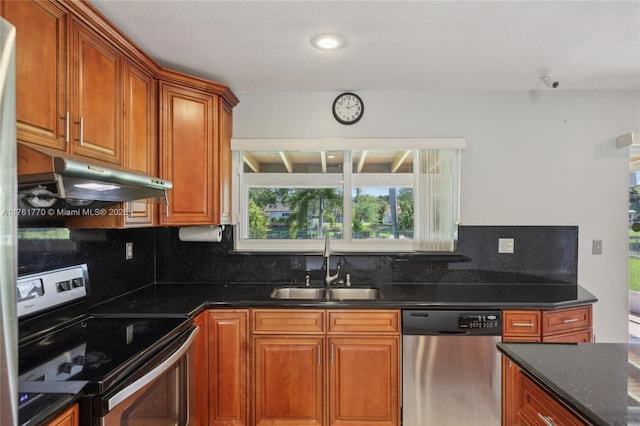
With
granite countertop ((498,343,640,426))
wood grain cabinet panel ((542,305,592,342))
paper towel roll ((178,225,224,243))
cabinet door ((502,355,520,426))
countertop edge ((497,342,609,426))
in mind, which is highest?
paper towel roll ((178,225,224,243))

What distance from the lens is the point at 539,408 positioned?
1.20 m

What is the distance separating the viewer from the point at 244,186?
2830 millimetres

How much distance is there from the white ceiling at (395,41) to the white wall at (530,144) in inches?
6.0

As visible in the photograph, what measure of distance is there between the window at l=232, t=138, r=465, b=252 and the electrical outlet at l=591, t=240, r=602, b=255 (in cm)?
134

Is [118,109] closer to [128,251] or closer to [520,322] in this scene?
[128,251]

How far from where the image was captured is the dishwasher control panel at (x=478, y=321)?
6.98ft

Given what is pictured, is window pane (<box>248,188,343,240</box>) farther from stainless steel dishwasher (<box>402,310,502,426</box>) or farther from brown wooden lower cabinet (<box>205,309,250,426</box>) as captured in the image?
stainless steel dishwasher (<box>402,310,502,426</box>)

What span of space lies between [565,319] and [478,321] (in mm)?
570

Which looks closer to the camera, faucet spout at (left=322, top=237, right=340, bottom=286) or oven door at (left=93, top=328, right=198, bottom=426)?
oven door at (left=93, top=328, right=198, bottom=426)

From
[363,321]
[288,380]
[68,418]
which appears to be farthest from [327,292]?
[68,418]

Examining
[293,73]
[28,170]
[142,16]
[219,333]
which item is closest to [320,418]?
[219,333]

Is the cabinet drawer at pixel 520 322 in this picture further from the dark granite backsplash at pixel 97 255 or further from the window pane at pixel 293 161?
the dark granite backsplash at pixel 97 255

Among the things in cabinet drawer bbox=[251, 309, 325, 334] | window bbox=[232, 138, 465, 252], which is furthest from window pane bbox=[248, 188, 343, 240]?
cabinet drawer bbox=[251, 309, 325, 334]

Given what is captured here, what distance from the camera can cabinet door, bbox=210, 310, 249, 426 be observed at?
2.17 meters
